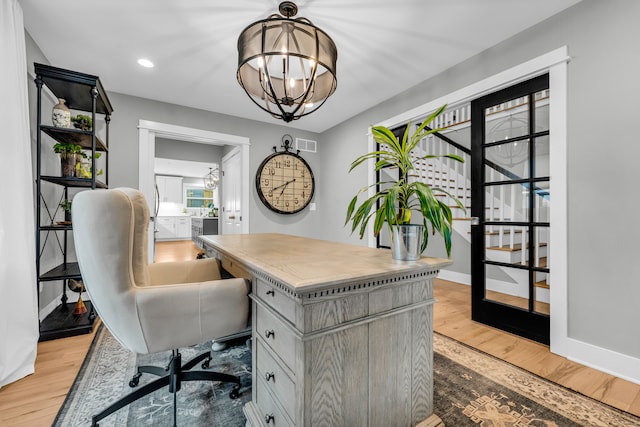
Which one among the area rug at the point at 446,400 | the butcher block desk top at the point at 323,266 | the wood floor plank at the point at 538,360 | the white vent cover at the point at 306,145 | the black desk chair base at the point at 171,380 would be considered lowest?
the wood floor plank at the point at 538,360

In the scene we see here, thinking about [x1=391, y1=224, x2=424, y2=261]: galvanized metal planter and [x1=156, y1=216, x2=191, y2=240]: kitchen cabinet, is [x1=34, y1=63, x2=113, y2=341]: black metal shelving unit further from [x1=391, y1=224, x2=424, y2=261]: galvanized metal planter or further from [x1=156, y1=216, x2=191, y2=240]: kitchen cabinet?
[x1=156, y1=216, x2=191, y2=240]: kitchen cabinet

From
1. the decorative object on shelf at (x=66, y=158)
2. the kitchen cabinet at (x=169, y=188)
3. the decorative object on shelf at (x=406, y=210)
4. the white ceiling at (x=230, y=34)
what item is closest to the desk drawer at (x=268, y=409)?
the decorative object on shelf at (x=406, y=210)

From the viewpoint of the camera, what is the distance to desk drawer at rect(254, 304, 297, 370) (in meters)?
0.95

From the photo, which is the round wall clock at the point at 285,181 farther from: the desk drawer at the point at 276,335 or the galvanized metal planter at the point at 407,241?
the galvanized metal planter at the point at 407,241

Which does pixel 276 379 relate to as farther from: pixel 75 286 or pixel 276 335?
pixel 75 286

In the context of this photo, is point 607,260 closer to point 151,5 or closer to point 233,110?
point 151,5

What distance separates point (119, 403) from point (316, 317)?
1125 mm

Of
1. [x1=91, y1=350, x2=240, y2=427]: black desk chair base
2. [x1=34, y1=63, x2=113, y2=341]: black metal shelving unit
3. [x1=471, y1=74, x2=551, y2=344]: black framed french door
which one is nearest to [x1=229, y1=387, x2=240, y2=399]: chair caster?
[x1=91, y1=350, x2=240, y2=427]: black desk chair base

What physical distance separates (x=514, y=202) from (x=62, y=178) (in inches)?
153

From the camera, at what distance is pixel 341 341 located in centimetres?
95

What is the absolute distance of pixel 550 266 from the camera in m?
1.99

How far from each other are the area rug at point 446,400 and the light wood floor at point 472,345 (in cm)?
8

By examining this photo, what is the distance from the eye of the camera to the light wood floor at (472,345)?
55.2 inches

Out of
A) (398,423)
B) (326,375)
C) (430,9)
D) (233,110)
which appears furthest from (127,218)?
(233,110)
